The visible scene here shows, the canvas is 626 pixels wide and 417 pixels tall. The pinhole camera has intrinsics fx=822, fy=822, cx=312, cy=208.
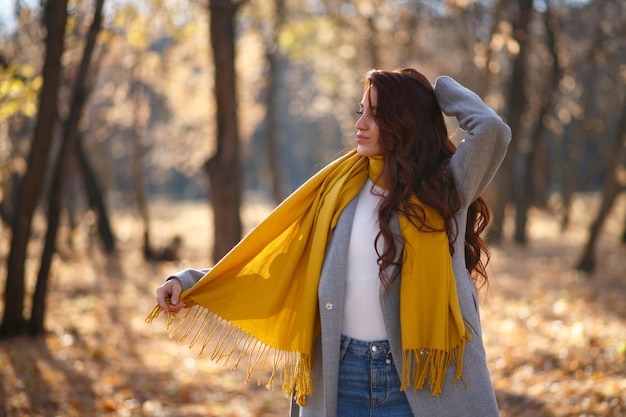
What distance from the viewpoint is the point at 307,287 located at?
3.24 meters

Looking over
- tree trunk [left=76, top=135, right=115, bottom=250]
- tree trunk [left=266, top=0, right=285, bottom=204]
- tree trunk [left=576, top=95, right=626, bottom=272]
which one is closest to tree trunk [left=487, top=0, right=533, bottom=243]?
tree trunk [left=576, top=95, right=626, bottom=272]

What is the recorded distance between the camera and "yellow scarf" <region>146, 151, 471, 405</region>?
313cm

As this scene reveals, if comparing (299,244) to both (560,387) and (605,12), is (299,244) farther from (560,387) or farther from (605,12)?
(605,12)

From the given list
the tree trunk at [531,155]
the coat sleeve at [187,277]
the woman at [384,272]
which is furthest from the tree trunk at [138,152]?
the woman at [384,272]

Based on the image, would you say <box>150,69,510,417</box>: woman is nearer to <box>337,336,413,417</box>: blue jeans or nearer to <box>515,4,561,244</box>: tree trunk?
<box>337,336,413,417</box>: blue jeans

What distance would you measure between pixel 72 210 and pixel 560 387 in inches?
674

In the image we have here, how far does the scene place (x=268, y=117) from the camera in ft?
68.4

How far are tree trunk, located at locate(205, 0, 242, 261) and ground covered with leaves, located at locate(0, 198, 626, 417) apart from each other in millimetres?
1671

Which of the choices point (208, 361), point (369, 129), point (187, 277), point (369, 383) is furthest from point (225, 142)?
point (369, 383)

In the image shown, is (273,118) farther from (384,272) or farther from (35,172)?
(384,272)

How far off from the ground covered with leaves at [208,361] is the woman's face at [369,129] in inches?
32.4

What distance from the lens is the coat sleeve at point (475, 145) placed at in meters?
3.22

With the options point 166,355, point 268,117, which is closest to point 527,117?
point 268,117

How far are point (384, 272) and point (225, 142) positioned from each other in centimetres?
826
